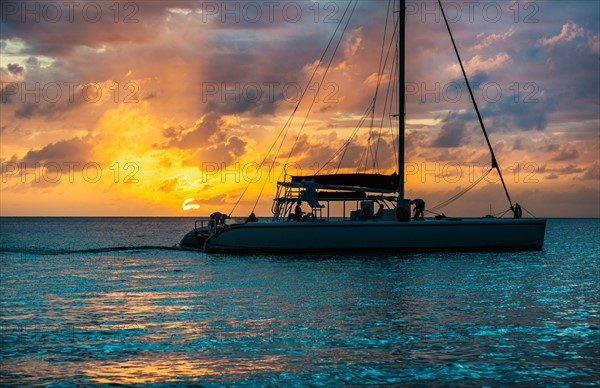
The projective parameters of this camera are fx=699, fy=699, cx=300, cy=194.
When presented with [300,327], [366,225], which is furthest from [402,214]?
[300,327]

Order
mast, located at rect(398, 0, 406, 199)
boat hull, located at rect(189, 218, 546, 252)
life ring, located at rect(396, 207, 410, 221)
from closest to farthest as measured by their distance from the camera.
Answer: boat hull, located at rect(189, 218, 546, 252) < life ring, located at rect(396, 207, 410, 221) < mast, located at rect(398, 0, 406, 199)

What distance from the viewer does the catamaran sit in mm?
41031

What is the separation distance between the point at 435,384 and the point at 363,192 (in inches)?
1251

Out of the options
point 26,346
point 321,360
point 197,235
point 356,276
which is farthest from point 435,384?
point 197,235

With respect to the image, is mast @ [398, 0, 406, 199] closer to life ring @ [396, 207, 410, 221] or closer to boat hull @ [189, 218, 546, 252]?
life ring @ [396, 207, 410, 221]

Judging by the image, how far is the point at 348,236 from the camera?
41250 mm

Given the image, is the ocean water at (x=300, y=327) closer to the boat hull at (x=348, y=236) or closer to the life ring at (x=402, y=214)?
the boat hull at (x=348, y=236)

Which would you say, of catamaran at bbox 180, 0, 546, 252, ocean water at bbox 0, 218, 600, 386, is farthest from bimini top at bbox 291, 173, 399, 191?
ocean water at bbox 0, 218, 600, 386

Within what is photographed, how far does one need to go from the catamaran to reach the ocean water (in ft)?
20.0

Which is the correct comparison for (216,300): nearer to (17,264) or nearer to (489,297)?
(489,297)

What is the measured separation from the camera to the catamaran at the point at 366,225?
41.0 m

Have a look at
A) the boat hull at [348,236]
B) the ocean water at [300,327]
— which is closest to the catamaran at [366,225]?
the boat hull at [348,236]

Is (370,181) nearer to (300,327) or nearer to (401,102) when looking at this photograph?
(401,102)

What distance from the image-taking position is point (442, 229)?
42.3 m
